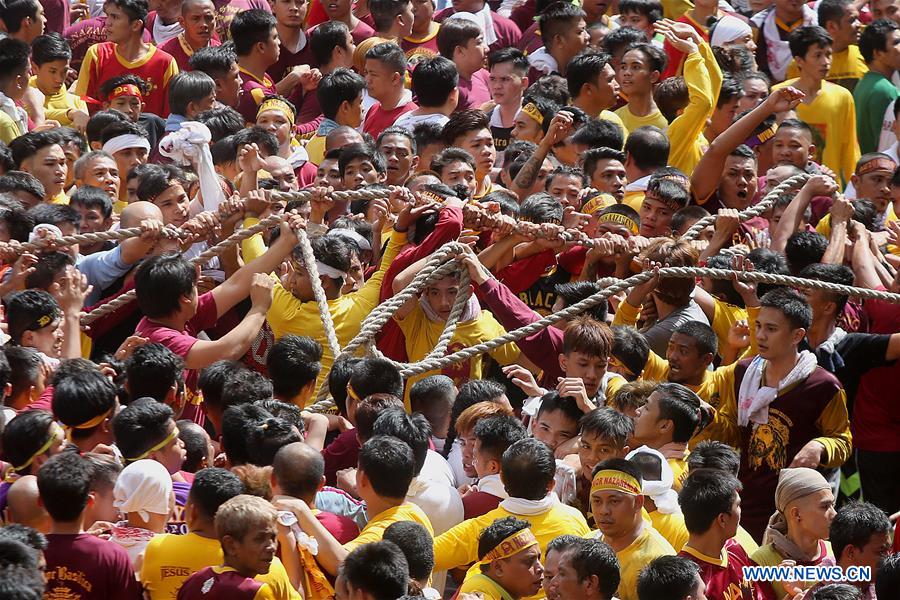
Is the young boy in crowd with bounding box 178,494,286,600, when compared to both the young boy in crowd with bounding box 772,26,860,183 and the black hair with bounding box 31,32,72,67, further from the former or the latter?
the young boy in crowd with bounding box 772,26,860,183

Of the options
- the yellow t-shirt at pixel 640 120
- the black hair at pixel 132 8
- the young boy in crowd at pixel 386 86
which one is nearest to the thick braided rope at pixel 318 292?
the young boy in crowd at pixel 386 86

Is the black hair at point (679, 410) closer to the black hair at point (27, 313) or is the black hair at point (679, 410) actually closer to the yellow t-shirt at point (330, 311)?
the yellow t-shirt at point (330, 311)

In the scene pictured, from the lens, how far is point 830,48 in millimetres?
11234

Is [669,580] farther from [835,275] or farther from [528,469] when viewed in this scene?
[835,275]

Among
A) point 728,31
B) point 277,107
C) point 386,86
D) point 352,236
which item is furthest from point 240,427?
point 728,31

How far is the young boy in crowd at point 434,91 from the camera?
10.3m

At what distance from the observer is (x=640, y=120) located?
10.7m

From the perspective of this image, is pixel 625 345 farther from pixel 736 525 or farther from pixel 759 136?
pixel 759 136

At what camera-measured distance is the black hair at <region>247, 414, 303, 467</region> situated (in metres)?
6.03

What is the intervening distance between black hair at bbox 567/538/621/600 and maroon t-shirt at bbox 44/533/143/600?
153 centimetres

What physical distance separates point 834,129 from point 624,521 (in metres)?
5.94

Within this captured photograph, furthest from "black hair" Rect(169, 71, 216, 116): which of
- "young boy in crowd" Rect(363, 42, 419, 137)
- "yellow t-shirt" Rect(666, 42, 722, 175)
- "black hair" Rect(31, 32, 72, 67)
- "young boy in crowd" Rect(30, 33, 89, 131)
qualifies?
"yellow t-shirt" Rect(666, 42, 722, 175)

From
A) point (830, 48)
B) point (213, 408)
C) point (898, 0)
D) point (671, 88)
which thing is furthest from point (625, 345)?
point (898, 0)

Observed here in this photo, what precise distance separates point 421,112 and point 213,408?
4.14 metres
